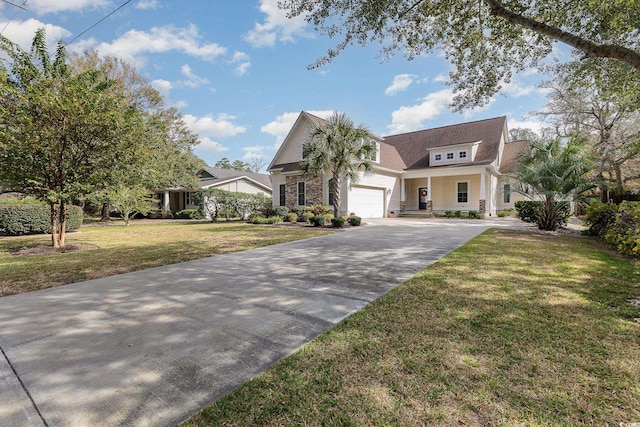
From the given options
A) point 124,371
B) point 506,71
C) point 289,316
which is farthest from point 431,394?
point 506,71

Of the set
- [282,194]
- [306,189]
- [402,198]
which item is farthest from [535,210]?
[282,194]

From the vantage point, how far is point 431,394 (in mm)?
2123

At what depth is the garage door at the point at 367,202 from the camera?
19.5m

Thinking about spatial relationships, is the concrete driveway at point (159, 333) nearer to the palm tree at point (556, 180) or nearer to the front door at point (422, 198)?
the palm tree at point (556, 180)

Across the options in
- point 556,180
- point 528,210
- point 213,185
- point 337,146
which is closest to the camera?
point 556,180

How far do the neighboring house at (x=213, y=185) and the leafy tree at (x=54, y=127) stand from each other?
18.5m

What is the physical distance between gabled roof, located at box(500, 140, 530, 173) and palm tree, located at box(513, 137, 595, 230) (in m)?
11.6

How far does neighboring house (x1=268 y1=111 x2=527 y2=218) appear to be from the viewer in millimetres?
20297

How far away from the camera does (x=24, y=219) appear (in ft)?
41.8

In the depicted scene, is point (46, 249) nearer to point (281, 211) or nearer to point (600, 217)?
point (281, 211)

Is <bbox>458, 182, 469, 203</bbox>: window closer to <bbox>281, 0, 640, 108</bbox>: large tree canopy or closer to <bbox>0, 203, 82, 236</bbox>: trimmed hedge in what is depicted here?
<bbox>281, 0, 640, 108</bbox>: large tree canopy

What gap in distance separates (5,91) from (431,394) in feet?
37.4

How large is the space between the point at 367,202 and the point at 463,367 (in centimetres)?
1844

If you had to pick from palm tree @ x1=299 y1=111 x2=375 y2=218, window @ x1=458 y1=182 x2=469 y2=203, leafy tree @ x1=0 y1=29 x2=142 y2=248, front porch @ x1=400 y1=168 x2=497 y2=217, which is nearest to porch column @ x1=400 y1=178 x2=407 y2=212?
front porch @ x1=400 y1=168 x2=497 y2=217
